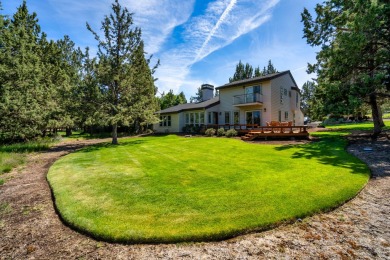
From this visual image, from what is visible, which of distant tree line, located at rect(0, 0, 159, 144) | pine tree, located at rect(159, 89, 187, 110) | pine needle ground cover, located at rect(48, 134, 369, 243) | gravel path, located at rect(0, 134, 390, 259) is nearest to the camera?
gravel path, located at rect(0, 134, 390, 259)

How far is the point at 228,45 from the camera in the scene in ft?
69.4

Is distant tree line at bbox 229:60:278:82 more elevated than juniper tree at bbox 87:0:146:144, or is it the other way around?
distant tree line at bbox 229:60:278:82

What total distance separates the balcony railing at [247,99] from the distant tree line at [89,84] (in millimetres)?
10835

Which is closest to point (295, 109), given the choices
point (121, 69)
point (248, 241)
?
point (121, 69)

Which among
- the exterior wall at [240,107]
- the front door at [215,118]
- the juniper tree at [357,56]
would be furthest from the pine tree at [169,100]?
the juniper tree at [357,56]

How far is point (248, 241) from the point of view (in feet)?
12.1

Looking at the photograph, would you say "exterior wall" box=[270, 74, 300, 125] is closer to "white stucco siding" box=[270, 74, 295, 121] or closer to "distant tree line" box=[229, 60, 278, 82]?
"white stucco siding" box=[270, 74, 295, 121]

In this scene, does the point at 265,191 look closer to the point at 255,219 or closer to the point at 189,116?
the point at 255,219

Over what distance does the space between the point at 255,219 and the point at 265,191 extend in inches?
61.6

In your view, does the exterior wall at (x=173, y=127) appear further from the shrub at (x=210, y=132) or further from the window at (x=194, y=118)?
the shrub at (x=210, y=132)

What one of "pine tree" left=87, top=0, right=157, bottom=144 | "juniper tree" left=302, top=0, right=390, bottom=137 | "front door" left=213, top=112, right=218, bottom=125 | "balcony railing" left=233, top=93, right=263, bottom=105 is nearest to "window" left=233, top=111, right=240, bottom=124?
"balcony railing" left=233, top=93, right=263, bottom=105

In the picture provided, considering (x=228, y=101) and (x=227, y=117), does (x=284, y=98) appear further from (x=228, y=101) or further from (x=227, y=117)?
(x=227, y=117)

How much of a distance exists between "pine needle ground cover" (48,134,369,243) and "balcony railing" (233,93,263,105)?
1448cm

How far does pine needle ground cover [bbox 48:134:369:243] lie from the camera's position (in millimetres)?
4027
